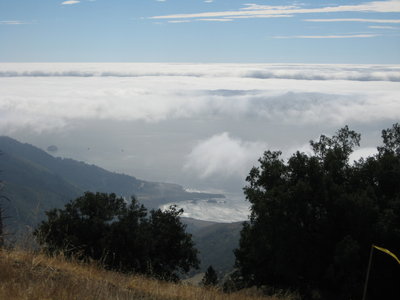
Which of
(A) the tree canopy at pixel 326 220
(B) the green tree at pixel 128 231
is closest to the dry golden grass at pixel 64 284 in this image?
(A) the tree canopy at pixel 326 220

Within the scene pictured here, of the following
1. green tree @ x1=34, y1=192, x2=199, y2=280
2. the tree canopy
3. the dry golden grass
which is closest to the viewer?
the dry golden grass

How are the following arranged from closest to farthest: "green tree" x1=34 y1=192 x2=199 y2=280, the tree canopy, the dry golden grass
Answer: the dry golden grass < the tree canopy < "green tree" x1=34 y1=192 x2=199 y2=280

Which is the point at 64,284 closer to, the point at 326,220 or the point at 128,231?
the point at 326,220

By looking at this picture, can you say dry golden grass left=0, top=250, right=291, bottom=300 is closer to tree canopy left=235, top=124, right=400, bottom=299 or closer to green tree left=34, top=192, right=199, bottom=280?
tree canopy left=235, top=124, right=400, bottom=299

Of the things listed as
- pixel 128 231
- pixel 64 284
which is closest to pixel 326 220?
pixel 128 231

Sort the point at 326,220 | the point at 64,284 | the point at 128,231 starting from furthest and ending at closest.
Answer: the point at 128,231, the point at 326,220, the point at 64,284

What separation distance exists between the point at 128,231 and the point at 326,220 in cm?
1982

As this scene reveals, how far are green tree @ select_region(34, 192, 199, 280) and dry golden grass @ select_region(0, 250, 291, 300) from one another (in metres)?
29.0

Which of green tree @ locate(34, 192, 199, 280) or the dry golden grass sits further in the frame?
green tree @ locate(34, 192, 199, 280)

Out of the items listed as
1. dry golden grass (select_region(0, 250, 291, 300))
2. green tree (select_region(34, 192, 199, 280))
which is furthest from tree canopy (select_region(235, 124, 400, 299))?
dry golden grass (select_region(0, 250, 291, 300))

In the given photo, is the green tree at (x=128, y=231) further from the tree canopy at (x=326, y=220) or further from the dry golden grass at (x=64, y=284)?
the dry golden grass at (x=64, y=284)

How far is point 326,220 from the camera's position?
→ 2978 cm

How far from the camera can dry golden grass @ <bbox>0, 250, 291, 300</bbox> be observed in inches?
297

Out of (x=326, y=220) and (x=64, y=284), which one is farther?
(x=326, y=220)
